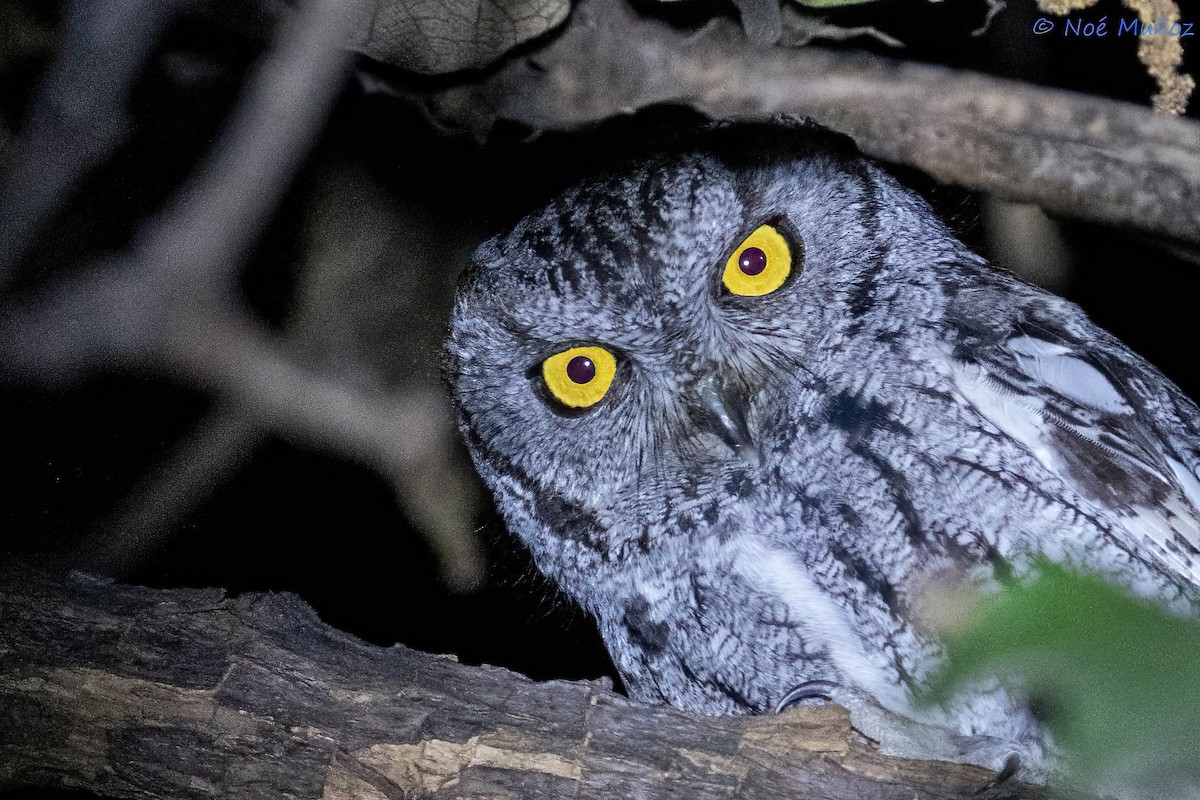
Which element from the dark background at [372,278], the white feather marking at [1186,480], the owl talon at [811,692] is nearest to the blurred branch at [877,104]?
the dark background at [372,278]

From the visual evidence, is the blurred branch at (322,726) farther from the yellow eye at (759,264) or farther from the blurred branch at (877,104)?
the blurred branch at (877,104)

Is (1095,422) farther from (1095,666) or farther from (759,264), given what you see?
(1095,666)

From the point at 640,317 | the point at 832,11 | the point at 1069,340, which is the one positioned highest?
the point at 832,11

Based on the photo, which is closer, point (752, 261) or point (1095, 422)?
point (1095, 422)

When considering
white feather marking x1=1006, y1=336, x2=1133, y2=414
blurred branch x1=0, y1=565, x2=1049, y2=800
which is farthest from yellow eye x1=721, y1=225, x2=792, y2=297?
Answer: blurred branch x1=0, y1=565, x2=1049, y2=800

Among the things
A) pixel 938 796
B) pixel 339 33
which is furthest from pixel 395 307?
pixel 938 796

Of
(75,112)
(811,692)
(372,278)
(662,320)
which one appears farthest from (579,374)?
(75,112)

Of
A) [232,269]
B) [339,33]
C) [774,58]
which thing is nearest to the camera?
[339,33]

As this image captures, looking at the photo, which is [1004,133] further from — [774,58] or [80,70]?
[80,70]
